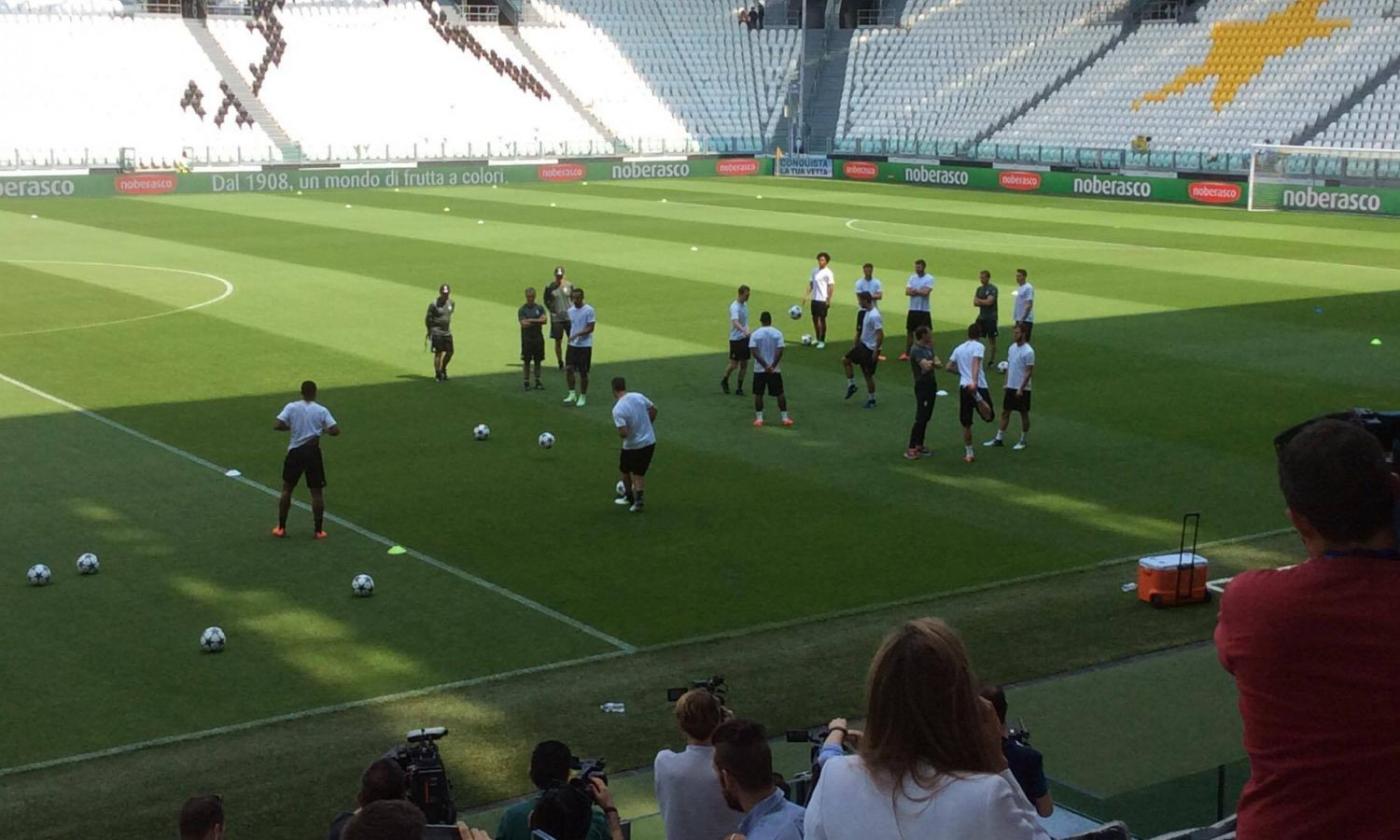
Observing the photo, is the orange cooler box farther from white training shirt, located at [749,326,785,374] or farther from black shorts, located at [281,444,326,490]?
black shorts, located at [281,444,326,490]

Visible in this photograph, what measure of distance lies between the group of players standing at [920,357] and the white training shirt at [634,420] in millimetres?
4335

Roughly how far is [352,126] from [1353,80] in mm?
45317

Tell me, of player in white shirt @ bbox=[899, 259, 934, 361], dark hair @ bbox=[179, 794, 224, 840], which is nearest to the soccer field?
player in white shirt @ bbox=[899, 259, 934, 361]

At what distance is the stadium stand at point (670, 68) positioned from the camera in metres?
→ 89.3

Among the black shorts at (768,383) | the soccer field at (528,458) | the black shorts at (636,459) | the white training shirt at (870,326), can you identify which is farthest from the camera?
the white training shirt at (870,326)

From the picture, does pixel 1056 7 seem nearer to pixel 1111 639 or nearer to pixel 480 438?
pixel 480 438

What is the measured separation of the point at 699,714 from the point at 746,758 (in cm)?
147

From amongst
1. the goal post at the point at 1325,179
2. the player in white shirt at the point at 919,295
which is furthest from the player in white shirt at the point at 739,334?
the goal post at the point at 1325,179

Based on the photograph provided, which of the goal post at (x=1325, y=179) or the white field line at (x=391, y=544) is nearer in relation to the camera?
the white field line at (x=391, y=544)

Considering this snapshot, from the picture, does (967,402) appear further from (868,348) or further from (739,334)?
(739,334)

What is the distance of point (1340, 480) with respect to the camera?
427 cm

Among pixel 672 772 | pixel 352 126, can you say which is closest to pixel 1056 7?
pixel 352 126

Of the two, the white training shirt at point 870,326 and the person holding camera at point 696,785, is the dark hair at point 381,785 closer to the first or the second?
the person holding camera at point 696,785

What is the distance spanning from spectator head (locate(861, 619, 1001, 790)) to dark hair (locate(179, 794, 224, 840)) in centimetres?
444
